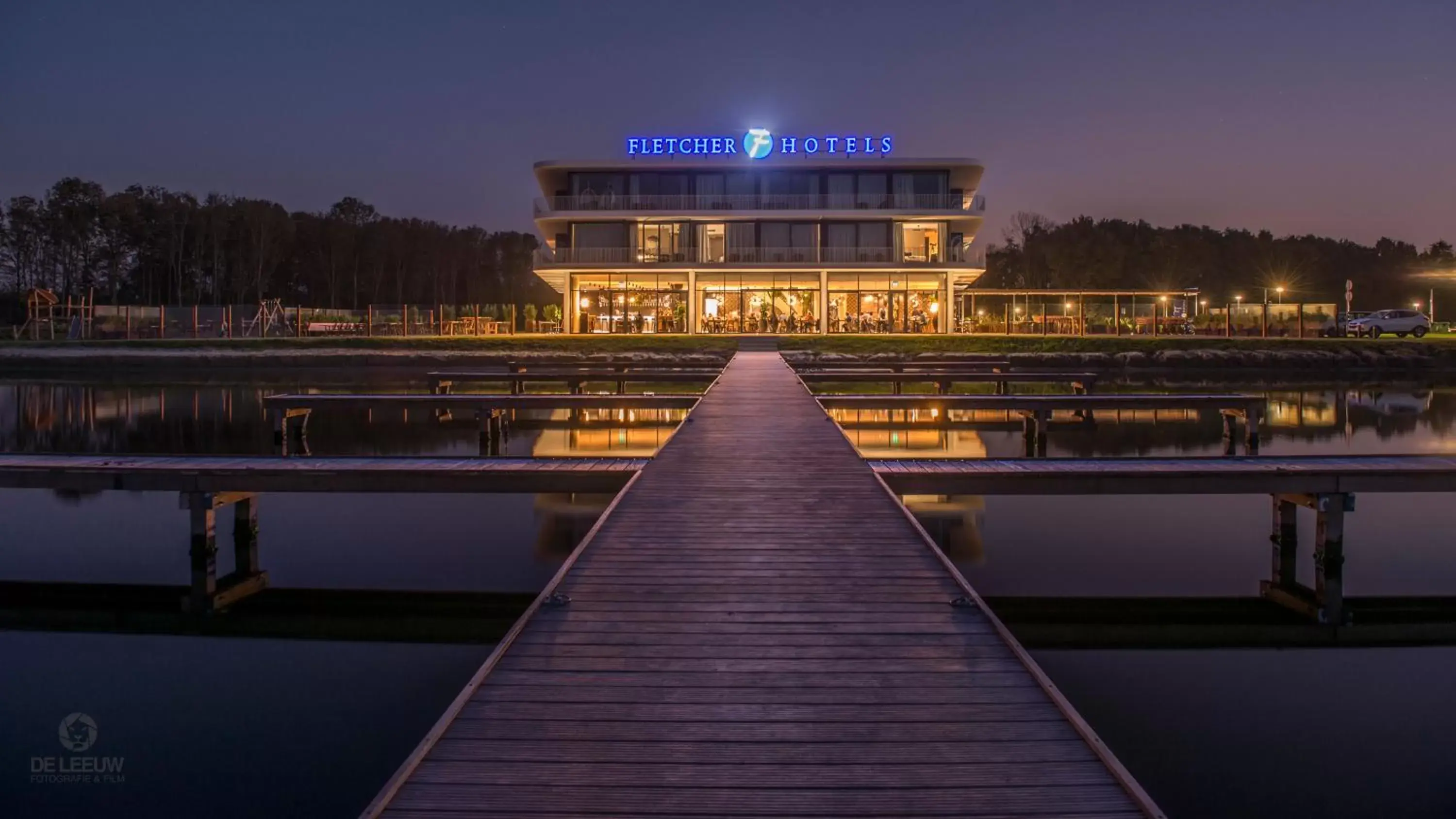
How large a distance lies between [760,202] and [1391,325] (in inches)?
1193

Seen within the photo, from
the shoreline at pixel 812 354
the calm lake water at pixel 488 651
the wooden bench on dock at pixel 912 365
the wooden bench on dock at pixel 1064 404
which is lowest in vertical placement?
the calm lake water at pixel 488 651

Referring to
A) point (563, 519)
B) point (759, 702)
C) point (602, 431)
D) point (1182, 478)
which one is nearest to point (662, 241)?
point (602, 431)

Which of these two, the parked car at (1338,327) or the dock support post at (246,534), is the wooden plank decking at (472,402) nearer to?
the dock support post at (246,534)

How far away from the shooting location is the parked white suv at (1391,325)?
45062 millimetres

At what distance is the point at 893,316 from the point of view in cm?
4450

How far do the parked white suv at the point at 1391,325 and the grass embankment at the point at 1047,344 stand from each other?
12.1 ft

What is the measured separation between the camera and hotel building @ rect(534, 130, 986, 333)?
43.5 metres

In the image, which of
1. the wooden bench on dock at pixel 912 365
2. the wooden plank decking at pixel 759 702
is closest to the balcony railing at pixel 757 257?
the wooden bench on dock at pixel 912 365

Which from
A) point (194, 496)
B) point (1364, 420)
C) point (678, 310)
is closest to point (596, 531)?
point (194, 496)

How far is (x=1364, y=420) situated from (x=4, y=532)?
26.8m

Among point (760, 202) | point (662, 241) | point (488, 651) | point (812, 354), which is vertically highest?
point (760, 202)

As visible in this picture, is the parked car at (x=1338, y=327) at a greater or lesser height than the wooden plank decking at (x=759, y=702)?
greater

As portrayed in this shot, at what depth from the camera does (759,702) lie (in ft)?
13.5

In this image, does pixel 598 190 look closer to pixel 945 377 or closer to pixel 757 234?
pixel 757 234
